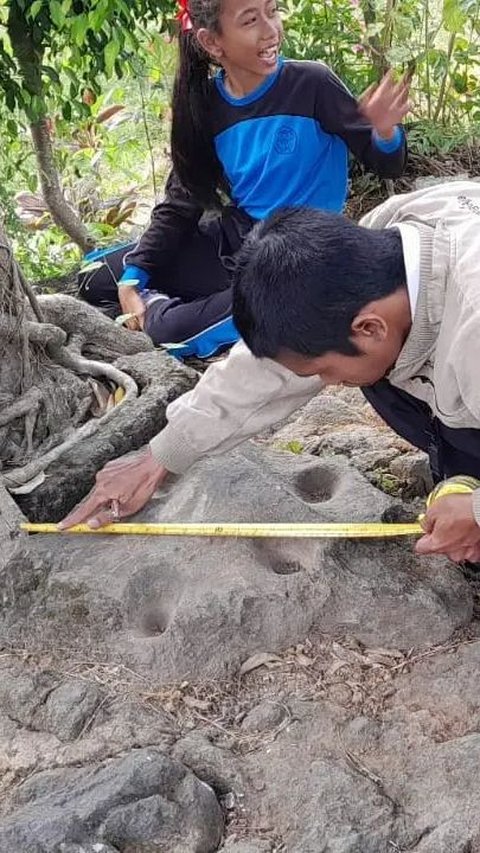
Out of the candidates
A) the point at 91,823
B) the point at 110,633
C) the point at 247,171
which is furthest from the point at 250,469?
the point at 247,171

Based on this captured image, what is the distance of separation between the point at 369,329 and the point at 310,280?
140 mm

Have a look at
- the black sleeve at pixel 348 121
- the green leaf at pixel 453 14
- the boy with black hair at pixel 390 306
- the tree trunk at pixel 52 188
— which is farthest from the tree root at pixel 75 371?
the green leaf at pixel 453 14

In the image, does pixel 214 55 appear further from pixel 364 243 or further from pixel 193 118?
pixel 364 243

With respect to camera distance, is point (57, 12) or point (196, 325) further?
point (196, 325)

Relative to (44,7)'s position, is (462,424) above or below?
below

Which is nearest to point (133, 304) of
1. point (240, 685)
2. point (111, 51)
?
point (111, 51)

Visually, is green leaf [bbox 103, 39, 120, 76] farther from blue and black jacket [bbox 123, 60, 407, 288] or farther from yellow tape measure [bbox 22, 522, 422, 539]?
yellow tape measure [bbox 22, 522, 422, 539]

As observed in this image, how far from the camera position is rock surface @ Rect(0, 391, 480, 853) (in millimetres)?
1573

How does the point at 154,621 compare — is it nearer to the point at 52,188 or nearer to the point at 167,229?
the point at 167,229

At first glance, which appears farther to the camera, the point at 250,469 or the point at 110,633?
the point at 250,469

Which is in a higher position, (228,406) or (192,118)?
(192,118)

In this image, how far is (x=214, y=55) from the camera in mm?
2934

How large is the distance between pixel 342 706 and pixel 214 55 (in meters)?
1.94

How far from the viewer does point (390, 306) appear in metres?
1.75
